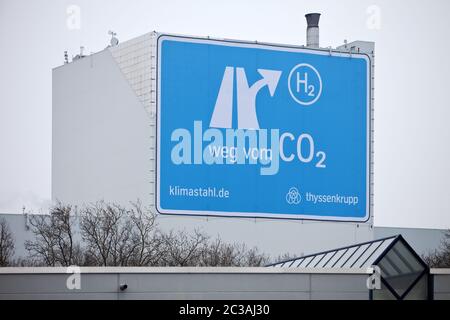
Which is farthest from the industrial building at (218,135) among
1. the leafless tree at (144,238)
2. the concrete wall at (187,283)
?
the concrete wall at (187,283)

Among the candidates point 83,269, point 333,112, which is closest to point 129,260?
point 333,112

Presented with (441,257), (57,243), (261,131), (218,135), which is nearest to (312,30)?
(261,131)

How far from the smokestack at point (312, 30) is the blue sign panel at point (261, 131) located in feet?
6.27

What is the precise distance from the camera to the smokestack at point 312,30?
75375 mm

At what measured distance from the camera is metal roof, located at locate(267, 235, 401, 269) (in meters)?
45.6

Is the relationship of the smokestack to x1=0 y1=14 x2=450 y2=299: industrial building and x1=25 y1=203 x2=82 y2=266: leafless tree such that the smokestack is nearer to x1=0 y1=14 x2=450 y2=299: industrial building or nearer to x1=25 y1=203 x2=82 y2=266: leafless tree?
x1=0 y1=14 x2=450 y2=299: industrial building

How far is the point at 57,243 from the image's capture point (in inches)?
2618

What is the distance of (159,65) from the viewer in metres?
67.3

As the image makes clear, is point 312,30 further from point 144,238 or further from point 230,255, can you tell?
point 144,238

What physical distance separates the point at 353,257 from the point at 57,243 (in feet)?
73.2

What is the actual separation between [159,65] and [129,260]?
33.5 feet
